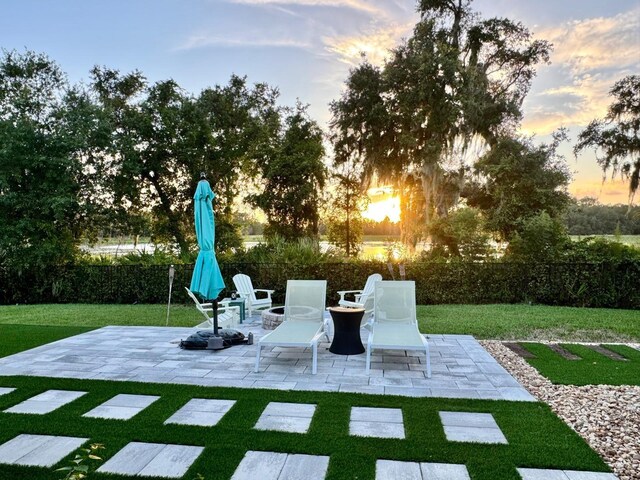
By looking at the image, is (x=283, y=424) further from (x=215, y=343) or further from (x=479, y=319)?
(x=479, y=319)

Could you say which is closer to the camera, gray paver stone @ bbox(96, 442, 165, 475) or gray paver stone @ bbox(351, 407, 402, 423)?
gray paver stone @ bbox(96, 442, 165, 475)

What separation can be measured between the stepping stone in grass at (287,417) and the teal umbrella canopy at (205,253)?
97.2 inches

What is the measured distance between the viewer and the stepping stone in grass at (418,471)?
2.75m

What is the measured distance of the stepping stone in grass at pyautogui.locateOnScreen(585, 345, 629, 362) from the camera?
18.6 ft

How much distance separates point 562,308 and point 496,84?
10629 millimetres

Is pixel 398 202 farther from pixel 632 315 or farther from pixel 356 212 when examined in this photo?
pixel 632 315

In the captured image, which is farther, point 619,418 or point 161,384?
point 161,384

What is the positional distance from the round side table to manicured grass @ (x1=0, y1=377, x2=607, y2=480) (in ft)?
5.04

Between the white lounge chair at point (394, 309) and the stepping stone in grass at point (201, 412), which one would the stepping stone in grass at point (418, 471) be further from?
the white lounge chair at point (394, 309)

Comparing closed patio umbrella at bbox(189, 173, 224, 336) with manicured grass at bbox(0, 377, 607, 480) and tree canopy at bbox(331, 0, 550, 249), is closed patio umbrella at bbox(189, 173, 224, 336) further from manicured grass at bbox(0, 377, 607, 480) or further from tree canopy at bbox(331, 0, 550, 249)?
tree canopy at bbox(331, 0, 550, 249)

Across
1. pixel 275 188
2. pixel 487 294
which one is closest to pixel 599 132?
pixel 487 294

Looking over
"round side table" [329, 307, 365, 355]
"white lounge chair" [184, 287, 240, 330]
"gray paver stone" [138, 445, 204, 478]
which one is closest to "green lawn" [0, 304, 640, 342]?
"white lounge chair" [184, 287, 240, 330]

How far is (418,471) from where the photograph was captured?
2824 mm

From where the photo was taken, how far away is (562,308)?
31.3 ft
